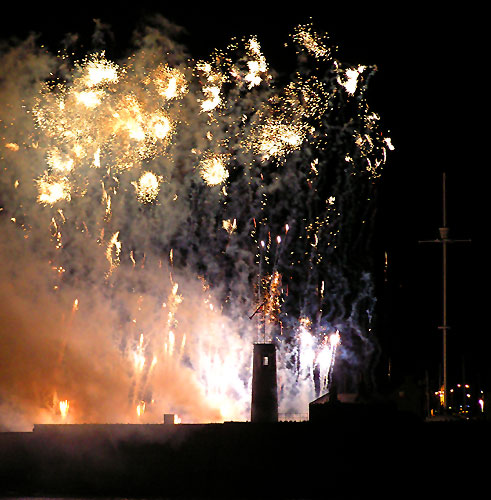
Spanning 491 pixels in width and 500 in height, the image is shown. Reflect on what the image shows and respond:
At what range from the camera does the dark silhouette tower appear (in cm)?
3672

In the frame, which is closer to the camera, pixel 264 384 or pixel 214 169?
pixel 264 384

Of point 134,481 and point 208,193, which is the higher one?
point 208,193

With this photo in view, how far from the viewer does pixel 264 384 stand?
121 feet

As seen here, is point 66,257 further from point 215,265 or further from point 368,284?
point 368,284

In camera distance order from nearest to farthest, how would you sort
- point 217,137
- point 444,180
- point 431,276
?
point 444,180, point 217,137, point 431,276

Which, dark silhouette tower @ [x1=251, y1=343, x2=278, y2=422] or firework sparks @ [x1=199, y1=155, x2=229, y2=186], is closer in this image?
dark silhouette tower @ [x1=251, y1=343, x2=278, y2=422]

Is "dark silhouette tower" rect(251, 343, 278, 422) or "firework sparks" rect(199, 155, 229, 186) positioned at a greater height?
"firework sparks" rect(199, 155, 229, 186)

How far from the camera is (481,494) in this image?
2822 centimetres

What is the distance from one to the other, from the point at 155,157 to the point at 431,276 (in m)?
35.1

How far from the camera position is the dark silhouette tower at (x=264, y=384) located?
3672cm

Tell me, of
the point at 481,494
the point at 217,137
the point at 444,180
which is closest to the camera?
the point at 481,494

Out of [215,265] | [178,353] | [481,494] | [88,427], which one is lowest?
[481,494]

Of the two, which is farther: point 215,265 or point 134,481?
point 215,265

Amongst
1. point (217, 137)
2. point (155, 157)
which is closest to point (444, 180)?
point (217, 137)
